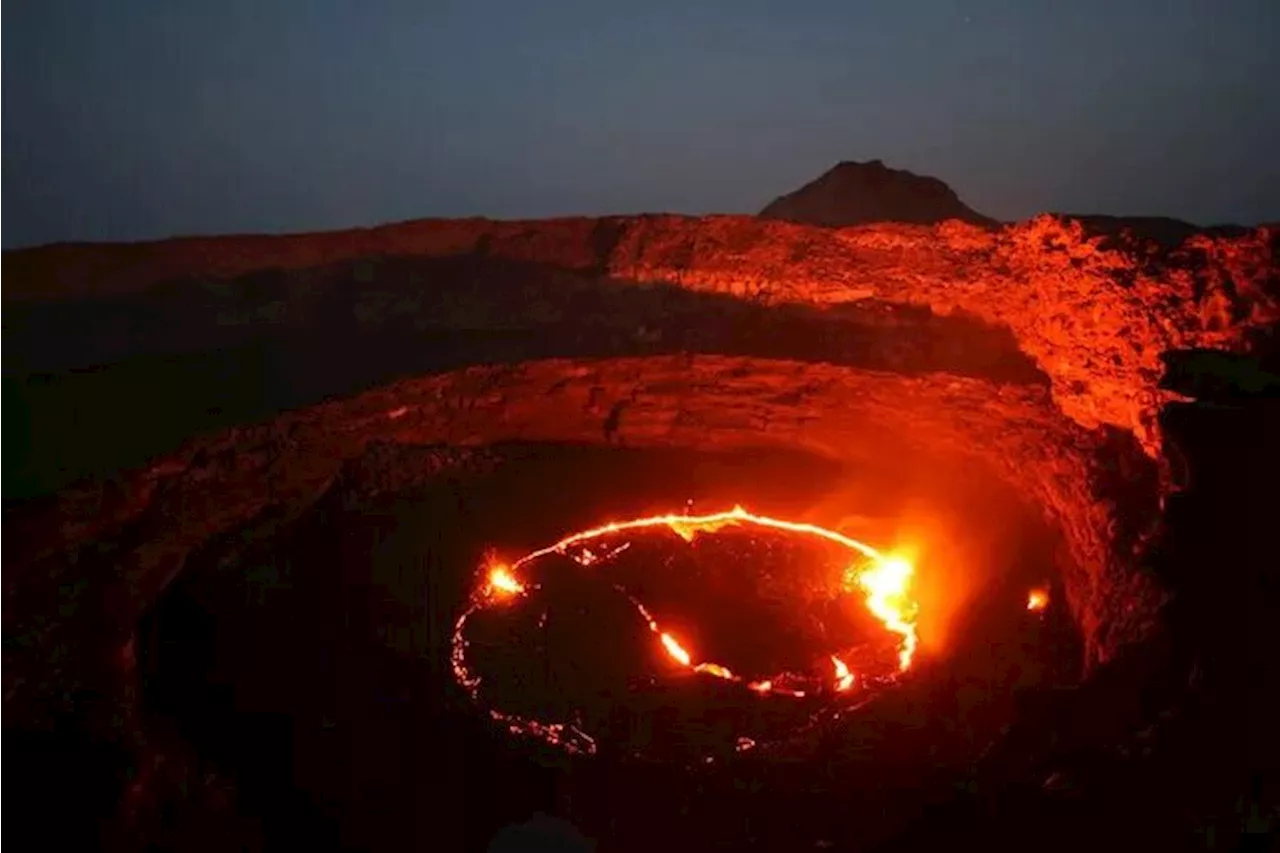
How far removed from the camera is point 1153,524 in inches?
235

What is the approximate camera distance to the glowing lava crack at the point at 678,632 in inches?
268

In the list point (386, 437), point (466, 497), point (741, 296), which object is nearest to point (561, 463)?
point (466, 497)

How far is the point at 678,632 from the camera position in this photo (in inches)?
295

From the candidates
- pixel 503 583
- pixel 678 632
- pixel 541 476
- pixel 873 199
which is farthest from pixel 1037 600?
pixel 873 199

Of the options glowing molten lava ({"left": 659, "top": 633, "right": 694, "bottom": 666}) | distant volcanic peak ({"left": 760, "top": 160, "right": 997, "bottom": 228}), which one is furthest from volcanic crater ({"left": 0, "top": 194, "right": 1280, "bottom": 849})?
distant volcanic peak ({"left": 760, "top": 160, "right": 997, "bottom": 228})

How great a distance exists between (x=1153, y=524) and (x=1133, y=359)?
51.4 inches

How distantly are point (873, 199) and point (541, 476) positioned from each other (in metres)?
9.62

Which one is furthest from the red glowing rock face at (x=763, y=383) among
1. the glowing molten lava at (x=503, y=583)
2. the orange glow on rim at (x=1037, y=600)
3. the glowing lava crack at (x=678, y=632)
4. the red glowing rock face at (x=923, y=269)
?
the glowing molten lava at (x=503, y=583)

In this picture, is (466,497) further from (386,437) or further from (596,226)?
(596,226)

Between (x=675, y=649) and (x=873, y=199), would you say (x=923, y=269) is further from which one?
(x=873, y=199)

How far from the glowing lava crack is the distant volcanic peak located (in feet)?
27.8

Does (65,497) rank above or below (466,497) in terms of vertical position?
above

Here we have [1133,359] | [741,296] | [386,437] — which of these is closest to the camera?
[1133,359]

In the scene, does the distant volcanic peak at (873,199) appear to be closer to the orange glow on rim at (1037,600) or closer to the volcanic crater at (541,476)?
the volcanic crater at (541,476)
